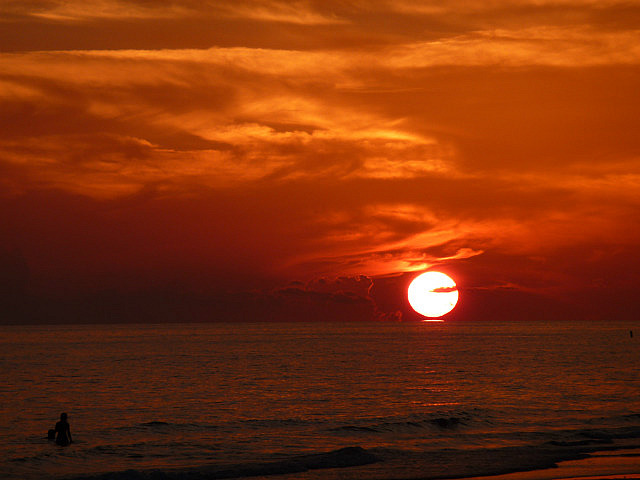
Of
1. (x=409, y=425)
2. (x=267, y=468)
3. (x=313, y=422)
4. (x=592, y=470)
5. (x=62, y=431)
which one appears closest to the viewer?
(x=592, y=470)

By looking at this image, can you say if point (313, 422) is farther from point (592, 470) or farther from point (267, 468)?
point (592, 470)

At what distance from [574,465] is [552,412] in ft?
64.1

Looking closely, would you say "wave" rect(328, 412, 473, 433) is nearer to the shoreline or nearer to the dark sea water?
the dark sea water

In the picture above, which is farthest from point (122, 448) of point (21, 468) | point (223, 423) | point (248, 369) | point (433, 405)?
point (248, 369)

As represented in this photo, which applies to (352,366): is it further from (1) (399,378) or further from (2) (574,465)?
(2) (574,465)

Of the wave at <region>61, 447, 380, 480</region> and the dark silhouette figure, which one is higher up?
the dark silhouette figure

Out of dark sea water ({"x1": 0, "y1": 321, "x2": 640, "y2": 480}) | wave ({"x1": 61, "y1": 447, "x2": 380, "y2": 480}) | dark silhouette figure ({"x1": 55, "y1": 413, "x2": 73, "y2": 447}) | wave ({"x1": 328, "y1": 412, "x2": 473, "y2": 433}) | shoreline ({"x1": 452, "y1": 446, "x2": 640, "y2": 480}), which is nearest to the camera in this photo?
shoreline ({"x1": 452, "y1": 446, "x2": 640, "y2": 480})

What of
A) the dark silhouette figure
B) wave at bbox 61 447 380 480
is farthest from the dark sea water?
the dark silhouette figure

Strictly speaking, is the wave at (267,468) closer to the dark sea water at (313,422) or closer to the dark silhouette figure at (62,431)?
the dark sea water at (313,422)

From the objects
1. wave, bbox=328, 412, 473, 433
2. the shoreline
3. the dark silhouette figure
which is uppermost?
wave, bbox=328, 412, 473, 433

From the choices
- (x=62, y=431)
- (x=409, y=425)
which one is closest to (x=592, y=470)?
(x=409, y=425)

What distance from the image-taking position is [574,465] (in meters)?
29.5

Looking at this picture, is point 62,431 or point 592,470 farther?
point 62,431

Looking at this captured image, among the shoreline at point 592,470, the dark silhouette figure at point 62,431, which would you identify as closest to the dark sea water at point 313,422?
the dark silhouette figure at point 62,431
